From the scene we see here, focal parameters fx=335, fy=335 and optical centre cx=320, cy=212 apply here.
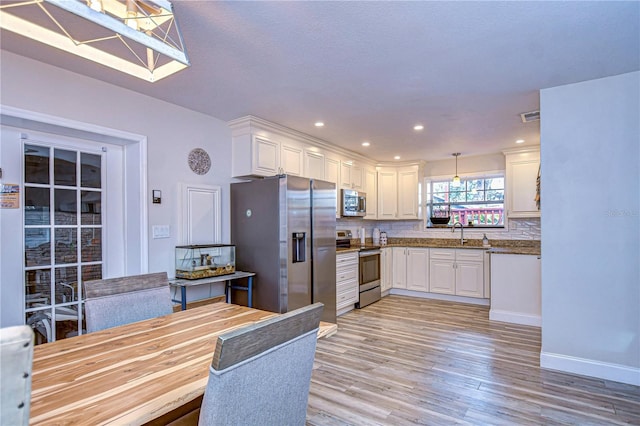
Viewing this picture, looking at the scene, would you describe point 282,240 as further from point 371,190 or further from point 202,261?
point 371,190

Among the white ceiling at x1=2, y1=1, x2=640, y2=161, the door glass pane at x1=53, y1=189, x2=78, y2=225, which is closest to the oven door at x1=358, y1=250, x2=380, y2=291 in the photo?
the white ceiling at x1=2, y1=1, x2=640, y2=161

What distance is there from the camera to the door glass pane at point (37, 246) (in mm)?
2432

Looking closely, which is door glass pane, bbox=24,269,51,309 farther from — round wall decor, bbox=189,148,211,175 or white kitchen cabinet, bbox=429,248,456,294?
white kitchen cabinet, bbox=429,248,456,294

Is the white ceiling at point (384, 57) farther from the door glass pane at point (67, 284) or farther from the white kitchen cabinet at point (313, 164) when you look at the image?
the door glass pane at point (67, 284)

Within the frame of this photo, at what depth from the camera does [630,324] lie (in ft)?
8.45

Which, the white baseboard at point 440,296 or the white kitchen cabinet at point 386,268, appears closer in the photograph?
the white baseboard at point 440,296

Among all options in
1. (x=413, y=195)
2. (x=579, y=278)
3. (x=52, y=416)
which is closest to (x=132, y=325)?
(x=52, y=416)

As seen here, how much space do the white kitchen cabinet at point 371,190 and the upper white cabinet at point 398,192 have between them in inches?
3.7

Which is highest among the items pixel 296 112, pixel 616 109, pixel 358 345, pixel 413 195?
pixel 296 112

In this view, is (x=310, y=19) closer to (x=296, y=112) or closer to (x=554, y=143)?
(x=296, y=112)

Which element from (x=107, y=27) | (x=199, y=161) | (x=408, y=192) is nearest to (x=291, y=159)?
(x=199, y=161)

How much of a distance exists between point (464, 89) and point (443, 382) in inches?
94.1

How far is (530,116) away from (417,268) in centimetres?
290

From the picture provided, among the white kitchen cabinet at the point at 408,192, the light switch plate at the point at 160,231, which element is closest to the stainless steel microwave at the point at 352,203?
the white kitchen cabinet at the point at 408,192
